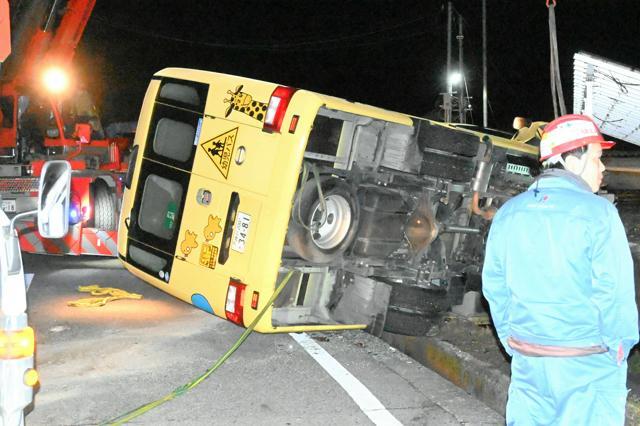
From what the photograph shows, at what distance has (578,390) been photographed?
2736mm

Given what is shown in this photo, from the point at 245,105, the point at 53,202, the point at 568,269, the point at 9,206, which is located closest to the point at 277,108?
the point at 245,105

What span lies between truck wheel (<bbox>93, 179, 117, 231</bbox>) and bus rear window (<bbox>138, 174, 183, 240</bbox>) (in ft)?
16.5

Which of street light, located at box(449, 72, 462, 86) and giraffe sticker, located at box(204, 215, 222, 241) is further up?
street light, located at box(449, 72, 462, 86)

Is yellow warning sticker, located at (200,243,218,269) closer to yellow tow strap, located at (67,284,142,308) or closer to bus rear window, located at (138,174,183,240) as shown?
bus rear window, located at (138,174,183,240)

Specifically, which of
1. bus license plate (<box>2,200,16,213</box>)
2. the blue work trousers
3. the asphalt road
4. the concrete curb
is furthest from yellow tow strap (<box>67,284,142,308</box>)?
the blue work trousers

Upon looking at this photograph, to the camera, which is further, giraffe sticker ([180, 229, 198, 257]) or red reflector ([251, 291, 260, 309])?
giraffe sticker ([180, 229, 198, 257])

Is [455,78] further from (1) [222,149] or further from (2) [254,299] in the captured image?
(2) [254,299]

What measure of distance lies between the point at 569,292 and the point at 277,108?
2883 mm

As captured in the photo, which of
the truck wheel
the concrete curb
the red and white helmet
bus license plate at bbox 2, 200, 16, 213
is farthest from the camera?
the truck wheel

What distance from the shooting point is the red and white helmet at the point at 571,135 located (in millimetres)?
2900

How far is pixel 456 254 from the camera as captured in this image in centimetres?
654

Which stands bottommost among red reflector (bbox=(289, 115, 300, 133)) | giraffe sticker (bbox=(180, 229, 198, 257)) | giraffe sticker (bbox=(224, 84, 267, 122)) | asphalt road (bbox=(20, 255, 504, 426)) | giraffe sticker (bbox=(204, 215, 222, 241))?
asphalt road (bbox=(20, 255, 504, 426))

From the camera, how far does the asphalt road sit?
4.79 m

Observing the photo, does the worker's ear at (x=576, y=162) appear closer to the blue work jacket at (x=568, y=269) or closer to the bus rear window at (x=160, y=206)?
the blue work jacket at (x=568, y=269)
